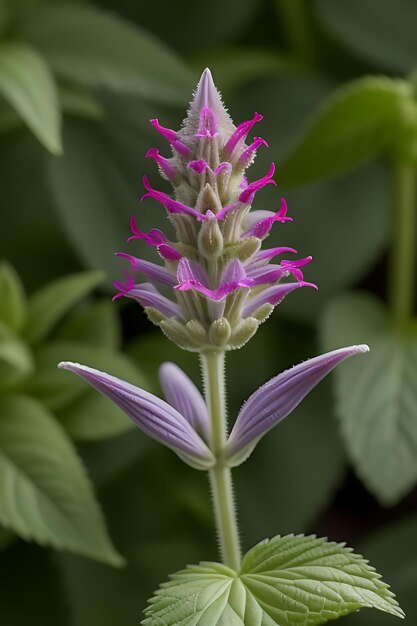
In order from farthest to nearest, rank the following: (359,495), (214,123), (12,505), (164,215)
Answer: (359,495)
(164,215)
(12,505)
(214,123)

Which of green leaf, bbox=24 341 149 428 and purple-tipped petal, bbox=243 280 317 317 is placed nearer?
purple-tipped petal, bbox=243 280 317 317

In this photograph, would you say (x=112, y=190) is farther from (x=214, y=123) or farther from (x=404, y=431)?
(x=214, y=123)

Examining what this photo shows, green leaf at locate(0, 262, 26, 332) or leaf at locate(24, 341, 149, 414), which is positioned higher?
green leaf at locate(0, 262, 26, 332)

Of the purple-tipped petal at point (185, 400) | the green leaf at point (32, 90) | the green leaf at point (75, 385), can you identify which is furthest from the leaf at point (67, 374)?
the purple-tipped petal at point (185, 400)

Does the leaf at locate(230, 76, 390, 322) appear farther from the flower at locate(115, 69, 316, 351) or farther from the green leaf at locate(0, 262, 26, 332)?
the flower at locate(115, 69, 316, 351)

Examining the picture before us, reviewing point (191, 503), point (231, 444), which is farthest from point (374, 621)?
point (231, 444)

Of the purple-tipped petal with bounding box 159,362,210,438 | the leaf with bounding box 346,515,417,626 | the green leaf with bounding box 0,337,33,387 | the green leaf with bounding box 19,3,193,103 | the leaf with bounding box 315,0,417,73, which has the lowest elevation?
the leaf with bounding box 346,515,417,626

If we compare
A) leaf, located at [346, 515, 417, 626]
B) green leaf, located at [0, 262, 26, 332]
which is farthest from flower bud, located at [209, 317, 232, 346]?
leaf, located at [346, 515, 417, 626]
